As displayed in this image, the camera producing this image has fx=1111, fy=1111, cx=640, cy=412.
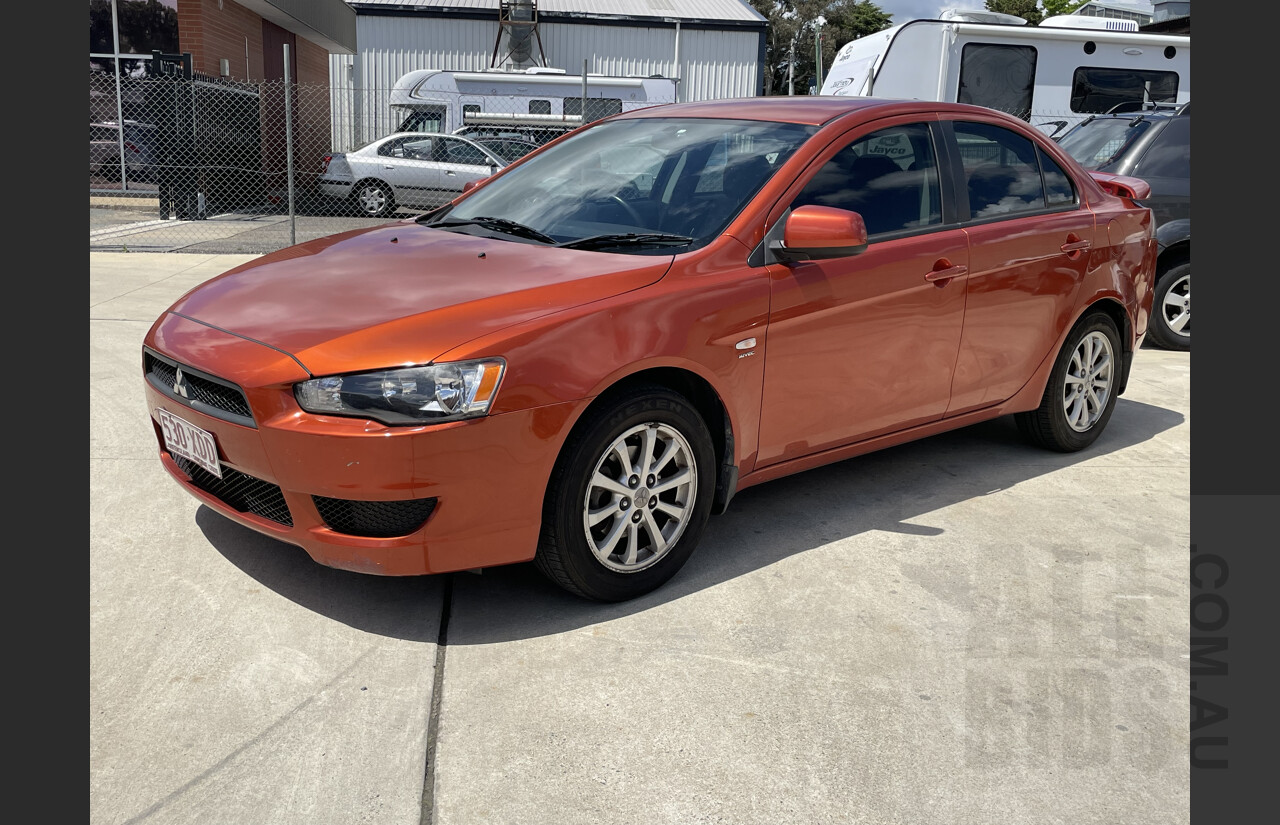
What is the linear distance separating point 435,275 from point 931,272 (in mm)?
2024

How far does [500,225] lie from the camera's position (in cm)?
440

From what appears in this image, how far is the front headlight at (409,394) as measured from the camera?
10.4 ft

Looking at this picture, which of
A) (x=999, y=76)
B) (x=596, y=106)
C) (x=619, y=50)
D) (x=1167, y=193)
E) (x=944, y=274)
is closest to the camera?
(x=944, y=274)

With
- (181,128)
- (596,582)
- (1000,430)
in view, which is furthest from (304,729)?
(181,128)

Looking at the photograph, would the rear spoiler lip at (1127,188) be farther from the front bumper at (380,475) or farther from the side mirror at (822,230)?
the front bumper at (380,475)

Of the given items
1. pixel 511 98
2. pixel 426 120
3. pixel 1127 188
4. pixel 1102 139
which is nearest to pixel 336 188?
pixel 426 120

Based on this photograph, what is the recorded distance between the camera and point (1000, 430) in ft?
19.9

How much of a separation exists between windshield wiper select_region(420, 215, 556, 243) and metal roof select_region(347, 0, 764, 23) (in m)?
25.2

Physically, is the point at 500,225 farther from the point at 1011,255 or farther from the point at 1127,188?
the point at 1127,188

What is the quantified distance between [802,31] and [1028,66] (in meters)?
51.7

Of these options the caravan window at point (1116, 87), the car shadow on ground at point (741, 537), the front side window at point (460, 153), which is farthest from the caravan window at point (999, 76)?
the car shadow on ground at point (741, 537)

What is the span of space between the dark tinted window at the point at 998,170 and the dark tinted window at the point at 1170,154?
3.49m
